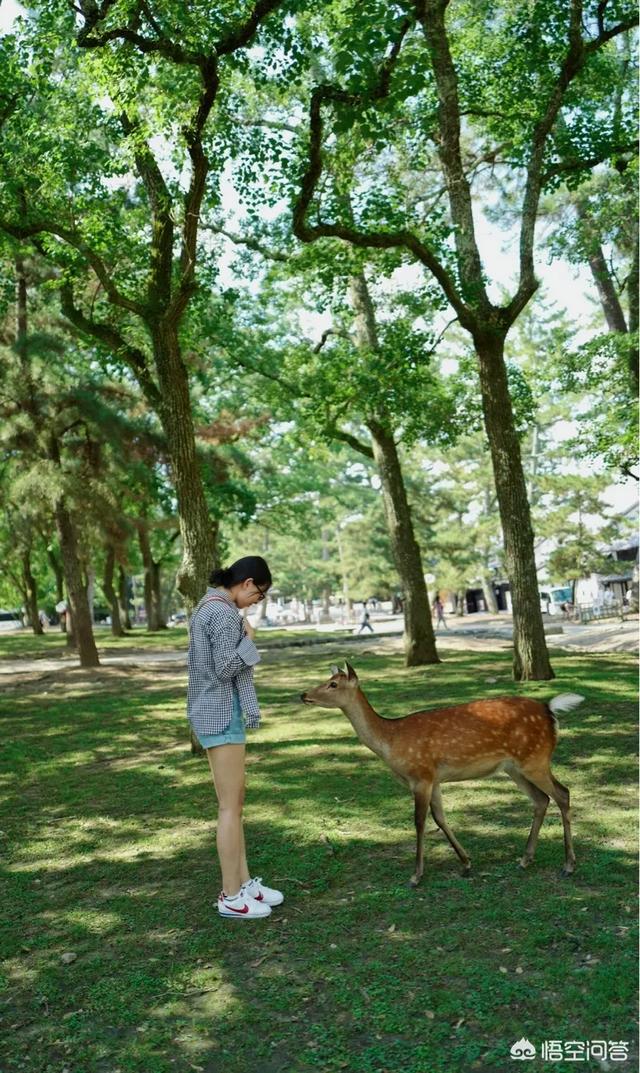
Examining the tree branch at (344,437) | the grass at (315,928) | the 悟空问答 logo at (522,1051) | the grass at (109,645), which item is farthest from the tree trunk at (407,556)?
the 悟空问答 logo at (522,1051)

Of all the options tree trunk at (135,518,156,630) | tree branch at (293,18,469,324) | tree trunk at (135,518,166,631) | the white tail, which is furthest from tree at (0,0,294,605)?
tree trunk at (135,518,166,631)

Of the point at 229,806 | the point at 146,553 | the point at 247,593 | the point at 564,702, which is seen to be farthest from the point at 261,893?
the point at 146,553

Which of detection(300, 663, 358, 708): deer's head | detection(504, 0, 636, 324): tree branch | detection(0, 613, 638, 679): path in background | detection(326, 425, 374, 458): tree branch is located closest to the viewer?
detection(300, 663, 358, 708): deer's head

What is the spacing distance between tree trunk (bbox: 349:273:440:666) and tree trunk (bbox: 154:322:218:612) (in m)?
7.10

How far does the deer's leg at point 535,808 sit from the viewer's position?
16.4ft

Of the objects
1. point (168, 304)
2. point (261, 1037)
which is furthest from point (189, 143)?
point (261, 1037)

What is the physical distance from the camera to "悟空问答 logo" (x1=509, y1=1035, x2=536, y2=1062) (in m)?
3.16

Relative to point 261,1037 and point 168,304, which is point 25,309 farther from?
point 261,1037

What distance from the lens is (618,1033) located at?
325 centimetres

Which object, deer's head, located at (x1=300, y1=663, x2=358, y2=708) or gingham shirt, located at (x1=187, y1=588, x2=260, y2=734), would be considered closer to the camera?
gingham shirt, located at (x1=187, y1=588, x2=260, y2=734)

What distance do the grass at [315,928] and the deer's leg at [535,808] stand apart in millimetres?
103

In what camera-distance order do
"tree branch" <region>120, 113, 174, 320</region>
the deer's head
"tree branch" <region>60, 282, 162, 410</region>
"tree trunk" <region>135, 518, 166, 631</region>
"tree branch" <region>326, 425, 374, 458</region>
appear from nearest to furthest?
the deer's head, "tree branch" <region>120, 113, 174, 320</region>, "tree branch" <region>60, 282, 162, 410</region>, "tree branch" <region>326, 425, 374, 458</region>, "tree trunk" <region>135, 518, 166, 631</region>

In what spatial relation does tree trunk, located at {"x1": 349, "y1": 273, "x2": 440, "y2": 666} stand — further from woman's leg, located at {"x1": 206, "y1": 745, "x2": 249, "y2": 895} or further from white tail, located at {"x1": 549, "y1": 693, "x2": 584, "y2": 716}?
woman's leg, located at {"x1": 206, "y1": 745, "x2": 249, "y2": 895}

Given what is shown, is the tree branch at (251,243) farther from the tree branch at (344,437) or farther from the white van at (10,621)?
the white van at (10,621)
